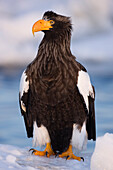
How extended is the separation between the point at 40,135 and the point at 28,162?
921 millimetres

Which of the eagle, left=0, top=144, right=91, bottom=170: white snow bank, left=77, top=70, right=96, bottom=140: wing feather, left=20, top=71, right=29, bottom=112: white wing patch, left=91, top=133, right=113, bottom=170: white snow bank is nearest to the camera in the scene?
left=91, top=133, right=113, bottom=170: white snow bank

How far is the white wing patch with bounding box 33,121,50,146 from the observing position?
6.74 meters

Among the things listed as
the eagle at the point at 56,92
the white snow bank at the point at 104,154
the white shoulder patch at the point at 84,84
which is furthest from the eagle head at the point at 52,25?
the white snow bank at the point at 104,154

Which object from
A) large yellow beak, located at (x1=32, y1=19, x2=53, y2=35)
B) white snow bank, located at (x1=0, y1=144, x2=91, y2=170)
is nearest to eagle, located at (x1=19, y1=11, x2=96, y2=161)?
large yellow beak, located at (x1=32, y1=19, x2=53, y2=35)

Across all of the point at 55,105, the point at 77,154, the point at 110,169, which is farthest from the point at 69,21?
the point at 110,169

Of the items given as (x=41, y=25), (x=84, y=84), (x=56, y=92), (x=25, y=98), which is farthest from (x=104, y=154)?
(x=41, y=25)

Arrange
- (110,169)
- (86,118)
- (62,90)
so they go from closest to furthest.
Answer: (110,169), (62,90), (86,118)

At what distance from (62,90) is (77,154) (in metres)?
1.72

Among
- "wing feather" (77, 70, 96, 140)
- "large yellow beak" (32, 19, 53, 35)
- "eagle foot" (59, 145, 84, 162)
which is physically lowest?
"eagle foot" (59, 145, 84, 162)

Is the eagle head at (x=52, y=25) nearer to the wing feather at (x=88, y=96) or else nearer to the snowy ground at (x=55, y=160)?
the wing feather at (x=88, y=96)

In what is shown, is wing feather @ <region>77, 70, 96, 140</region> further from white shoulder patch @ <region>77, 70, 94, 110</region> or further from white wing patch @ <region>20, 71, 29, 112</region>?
white wing patch @ <region>20, 71, 29, 112</region>

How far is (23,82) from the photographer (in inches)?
267

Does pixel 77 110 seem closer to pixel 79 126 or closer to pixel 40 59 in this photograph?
pixel 79 126

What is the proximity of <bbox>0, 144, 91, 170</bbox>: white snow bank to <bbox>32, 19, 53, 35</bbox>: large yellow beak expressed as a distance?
8.48 feet
